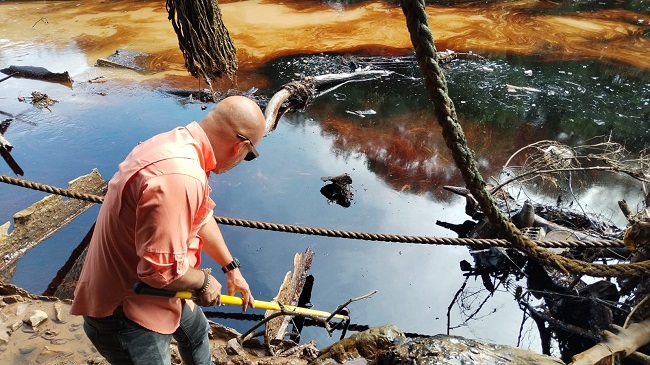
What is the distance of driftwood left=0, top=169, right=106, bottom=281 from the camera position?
4.22m

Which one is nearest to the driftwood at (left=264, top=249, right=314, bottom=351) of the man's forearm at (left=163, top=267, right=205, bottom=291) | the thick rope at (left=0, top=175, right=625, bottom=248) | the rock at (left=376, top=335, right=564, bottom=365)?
the thick rope at (left=0, top=175, right=625, bottom=248)

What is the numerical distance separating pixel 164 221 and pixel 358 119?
5860 millimetres

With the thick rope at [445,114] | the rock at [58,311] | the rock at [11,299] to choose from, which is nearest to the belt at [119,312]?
the thick rope at [445,114]

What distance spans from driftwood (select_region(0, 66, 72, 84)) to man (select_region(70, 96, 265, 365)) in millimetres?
7163

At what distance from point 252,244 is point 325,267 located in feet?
2.57

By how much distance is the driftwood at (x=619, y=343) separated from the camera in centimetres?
255

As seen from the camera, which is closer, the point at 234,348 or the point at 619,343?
the point at 619,343

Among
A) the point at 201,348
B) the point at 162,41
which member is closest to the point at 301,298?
the point at 201,348

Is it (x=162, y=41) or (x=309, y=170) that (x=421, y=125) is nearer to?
(x=309, y=170)

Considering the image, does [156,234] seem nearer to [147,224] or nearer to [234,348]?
[147,224]

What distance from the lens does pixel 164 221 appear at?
1566mm

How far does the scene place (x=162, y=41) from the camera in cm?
952

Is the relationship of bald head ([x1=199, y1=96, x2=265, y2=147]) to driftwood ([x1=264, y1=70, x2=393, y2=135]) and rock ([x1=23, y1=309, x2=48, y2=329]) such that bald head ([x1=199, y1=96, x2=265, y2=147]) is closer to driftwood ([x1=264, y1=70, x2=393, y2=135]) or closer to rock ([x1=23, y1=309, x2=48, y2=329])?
rock ([x1=23, y1=309, x2=48, y2=329])

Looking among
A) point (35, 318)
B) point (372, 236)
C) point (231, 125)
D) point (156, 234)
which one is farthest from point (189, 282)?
point (35, 318)
